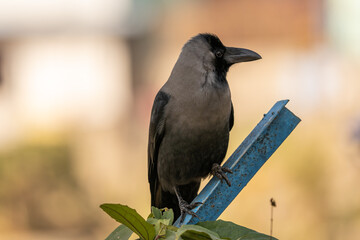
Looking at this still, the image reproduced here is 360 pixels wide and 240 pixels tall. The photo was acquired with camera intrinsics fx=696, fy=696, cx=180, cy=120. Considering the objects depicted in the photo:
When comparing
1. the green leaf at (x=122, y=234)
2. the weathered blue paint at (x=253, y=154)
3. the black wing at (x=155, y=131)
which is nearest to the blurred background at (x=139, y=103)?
the black wing at (x=155, y=131)

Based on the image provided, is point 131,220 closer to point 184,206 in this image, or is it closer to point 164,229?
point 164,229

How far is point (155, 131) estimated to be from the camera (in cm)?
343

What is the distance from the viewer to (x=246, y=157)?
212cm

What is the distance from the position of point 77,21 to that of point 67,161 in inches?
→ 199

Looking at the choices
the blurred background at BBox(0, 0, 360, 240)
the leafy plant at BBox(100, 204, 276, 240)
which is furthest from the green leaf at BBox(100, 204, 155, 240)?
the blurred background at BBox(0, 0, 360, 240)

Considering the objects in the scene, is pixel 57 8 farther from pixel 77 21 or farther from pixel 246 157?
pixel 246 157

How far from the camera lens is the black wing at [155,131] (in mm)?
3322

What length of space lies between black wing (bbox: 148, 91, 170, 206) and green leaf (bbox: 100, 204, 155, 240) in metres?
→ 1.62

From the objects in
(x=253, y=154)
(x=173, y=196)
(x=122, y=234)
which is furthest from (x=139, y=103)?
(x=122, y=234)

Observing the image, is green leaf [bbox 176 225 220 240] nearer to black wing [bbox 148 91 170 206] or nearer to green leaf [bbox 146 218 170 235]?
green leaf [bbox 146 218 170 235]

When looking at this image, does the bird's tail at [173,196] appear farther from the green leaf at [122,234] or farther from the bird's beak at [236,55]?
the green leaf at [122,234]

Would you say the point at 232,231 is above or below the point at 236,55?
below

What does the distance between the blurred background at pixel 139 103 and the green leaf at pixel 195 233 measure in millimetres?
2662

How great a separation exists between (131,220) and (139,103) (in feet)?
27.0
